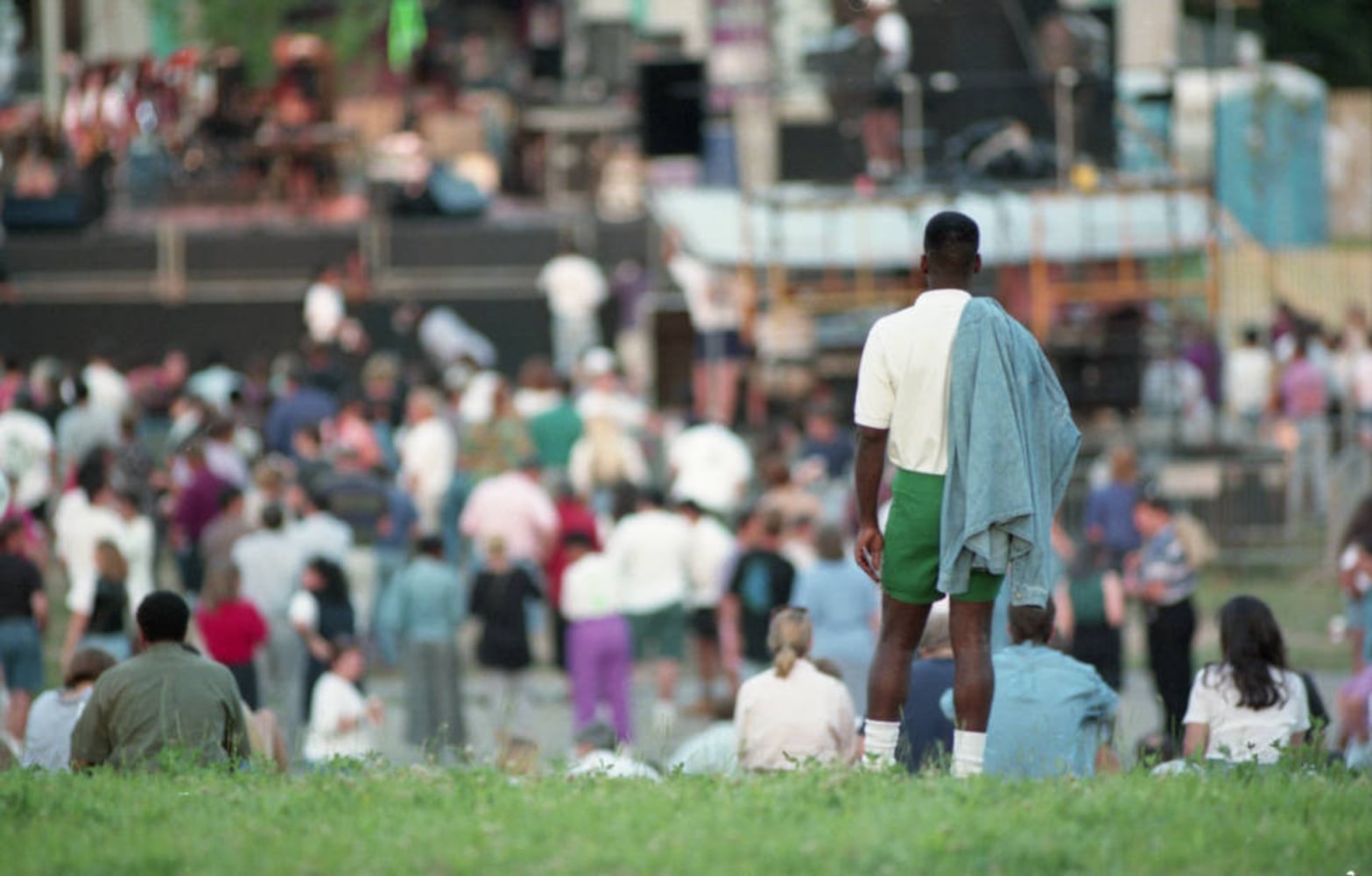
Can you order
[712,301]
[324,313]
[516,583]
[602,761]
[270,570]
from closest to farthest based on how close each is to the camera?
1. [602,761]
2. [270,570]
3. [516,583]
4. [712,301]
5. [324,313]

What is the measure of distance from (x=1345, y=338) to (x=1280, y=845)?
16671 mm

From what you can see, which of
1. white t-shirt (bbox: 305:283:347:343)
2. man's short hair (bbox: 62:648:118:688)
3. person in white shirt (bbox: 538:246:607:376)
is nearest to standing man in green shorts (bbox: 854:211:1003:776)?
man's short hair (bbox: 62:648:118:688)

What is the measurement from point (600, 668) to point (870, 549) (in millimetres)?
7119

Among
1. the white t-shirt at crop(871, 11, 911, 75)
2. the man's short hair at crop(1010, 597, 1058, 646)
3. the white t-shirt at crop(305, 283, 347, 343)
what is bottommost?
the man's short hair at crop(1010, 597, 1058, 646)

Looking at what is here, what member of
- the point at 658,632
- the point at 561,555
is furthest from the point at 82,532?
the point at 658,632

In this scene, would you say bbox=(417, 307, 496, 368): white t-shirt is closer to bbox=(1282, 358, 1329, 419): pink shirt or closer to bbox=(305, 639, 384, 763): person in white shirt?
bbox=(1282, 358, 1329, 419): pink shirt

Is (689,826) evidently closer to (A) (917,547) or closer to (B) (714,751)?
(A) (917,547)

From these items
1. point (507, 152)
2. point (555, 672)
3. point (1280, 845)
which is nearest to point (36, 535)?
point (555, 672)

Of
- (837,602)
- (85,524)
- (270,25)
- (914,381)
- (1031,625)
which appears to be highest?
(270,25)

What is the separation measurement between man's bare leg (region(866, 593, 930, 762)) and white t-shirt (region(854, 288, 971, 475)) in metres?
0.45

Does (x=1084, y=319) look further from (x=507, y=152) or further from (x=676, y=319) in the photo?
(x=507, y=152)

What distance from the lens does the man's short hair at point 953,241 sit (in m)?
6.81

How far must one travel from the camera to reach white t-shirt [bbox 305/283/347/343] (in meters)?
23.5

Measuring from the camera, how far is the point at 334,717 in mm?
11883
